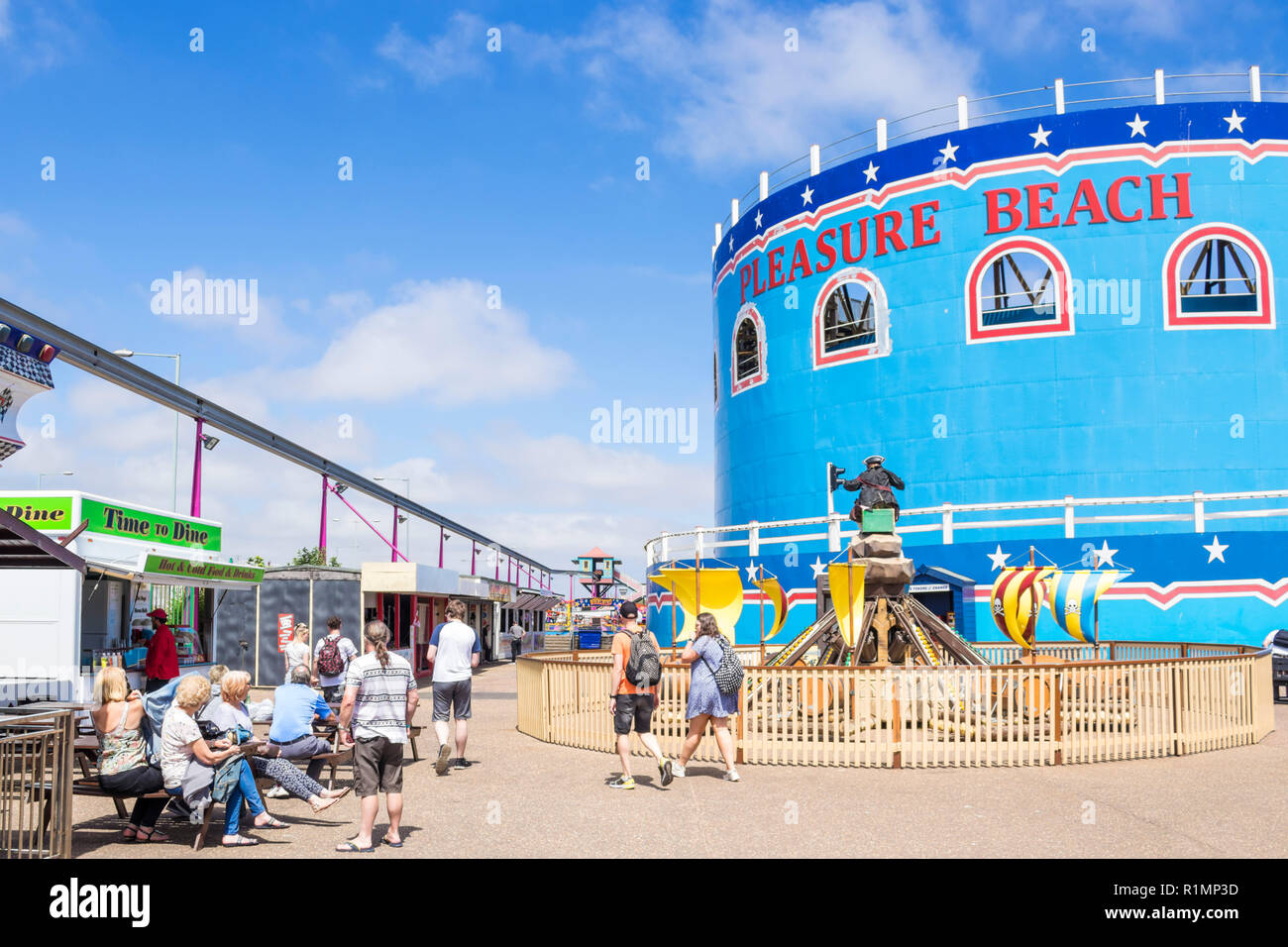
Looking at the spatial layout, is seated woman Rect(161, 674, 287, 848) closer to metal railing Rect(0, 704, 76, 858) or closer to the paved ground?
the paved ground

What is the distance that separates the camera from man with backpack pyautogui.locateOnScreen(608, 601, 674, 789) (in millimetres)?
10041

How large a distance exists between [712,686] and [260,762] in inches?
164

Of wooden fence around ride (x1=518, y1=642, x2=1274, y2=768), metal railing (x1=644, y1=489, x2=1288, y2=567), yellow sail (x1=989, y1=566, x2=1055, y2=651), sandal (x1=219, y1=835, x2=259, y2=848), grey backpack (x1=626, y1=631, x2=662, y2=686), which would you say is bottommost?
sandal (x1=219, y1=835, x2=259, y2=848)

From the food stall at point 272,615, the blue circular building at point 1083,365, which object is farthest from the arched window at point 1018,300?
the food stall at point 272,615

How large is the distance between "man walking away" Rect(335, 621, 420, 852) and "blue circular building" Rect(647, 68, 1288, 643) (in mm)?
16301

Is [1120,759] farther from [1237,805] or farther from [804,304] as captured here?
[804,304]

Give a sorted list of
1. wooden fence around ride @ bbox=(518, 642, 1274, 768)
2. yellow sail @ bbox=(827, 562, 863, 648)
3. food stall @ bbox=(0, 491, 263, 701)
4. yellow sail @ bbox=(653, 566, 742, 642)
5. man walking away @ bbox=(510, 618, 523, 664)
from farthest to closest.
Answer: man walking away @ bbox=(510, 618, 523, 664), yellow sail @ bbox=(653, 566, 742, 642), yellow sail @ bbox=(827, 562, 863, 648), food stall @ bbox=(0, 491, 263, 701), wooden fence around ride @ bbox=(518, 642, 1274, 768)

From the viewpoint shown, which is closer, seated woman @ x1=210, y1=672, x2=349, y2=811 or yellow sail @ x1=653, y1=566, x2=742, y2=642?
seated woman @ x1=210, y1=672, x2=349, y2=811

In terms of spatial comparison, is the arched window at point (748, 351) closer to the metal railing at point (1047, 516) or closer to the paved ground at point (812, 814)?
the metal railing at point (1047, 516)

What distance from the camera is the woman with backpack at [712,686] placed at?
10242mm

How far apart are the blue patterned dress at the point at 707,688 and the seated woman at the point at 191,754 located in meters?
4.25

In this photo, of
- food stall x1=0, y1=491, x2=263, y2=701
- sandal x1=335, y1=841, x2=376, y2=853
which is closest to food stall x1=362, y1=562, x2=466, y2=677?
food stall x1=0, y1=491, x2=263, y2=701
